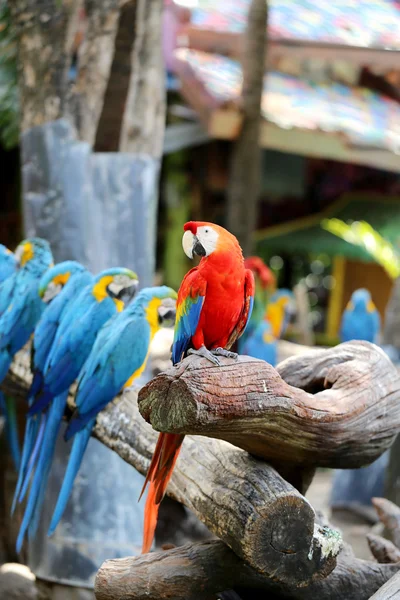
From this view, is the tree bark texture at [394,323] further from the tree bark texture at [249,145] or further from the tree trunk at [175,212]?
the tree trunk at [175,212]

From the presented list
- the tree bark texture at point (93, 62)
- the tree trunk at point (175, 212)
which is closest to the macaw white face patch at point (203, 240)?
the tree bark texture at point (93, 62)

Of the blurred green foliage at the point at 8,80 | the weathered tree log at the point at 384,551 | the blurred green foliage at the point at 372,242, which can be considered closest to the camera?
the weathered tree log at the point at 384,551

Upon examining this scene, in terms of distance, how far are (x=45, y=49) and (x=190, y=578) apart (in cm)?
224

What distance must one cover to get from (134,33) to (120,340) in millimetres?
1553

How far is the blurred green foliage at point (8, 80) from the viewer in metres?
3.47

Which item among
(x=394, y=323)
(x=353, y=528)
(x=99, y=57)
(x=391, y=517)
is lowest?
(x=353, y=528)

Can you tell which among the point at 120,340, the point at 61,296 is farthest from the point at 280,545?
the point at 61,296

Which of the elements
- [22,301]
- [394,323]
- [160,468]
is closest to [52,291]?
[22,301]

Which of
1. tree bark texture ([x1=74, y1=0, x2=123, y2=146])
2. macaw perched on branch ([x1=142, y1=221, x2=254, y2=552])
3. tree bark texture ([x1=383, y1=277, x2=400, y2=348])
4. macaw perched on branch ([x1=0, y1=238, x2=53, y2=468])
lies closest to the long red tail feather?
macaw perched on branch ([x1=142, y1=221, x2=254, y2=552])

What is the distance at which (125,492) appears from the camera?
299 centimetres

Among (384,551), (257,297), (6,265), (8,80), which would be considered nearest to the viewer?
(384,551)

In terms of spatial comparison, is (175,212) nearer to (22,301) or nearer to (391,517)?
(22,301)

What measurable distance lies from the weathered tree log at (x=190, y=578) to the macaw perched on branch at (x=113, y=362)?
1.61 feet

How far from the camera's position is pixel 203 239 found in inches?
63.4
